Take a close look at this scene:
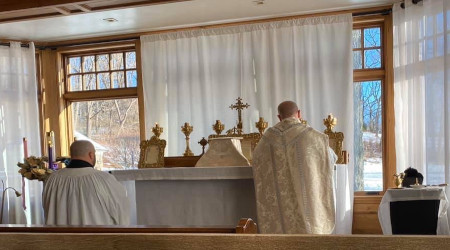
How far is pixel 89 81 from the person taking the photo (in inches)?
342

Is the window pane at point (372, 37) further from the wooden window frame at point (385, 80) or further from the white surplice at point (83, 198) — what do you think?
the white surplice at point (83, 198)

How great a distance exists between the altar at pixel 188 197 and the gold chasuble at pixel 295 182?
0.24 meters

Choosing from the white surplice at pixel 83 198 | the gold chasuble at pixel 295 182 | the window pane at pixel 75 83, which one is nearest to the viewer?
the white surplice at pixel 83 198

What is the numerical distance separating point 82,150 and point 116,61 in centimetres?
479

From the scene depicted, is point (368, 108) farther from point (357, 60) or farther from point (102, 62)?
point (102, 62)

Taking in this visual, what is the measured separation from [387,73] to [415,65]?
25.1 inches

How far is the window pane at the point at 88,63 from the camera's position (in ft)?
28.4

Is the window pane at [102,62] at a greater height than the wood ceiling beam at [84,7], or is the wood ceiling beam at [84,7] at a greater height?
the wood ceiling beam at [84,7]

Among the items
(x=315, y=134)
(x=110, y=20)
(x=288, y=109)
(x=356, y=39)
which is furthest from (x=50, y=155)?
(x=356, y=39)

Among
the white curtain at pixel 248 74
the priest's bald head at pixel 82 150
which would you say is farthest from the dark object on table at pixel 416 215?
the priest's bald head at pixel 82 150

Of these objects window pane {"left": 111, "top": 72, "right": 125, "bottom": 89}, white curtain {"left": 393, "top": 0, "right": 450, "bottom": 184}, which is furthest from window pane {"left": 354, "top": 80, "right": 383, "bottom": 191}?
window pane {"left": 111, "top": 72, "right": 125, "bottom": 89}

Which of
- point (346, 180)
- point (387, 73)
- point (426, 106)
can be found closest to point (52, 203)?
point (346, 180)

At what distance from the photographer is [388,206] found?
17.9ft

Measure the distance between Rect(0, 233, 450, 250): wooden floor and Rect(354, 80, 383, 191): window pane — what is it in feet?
20.0
